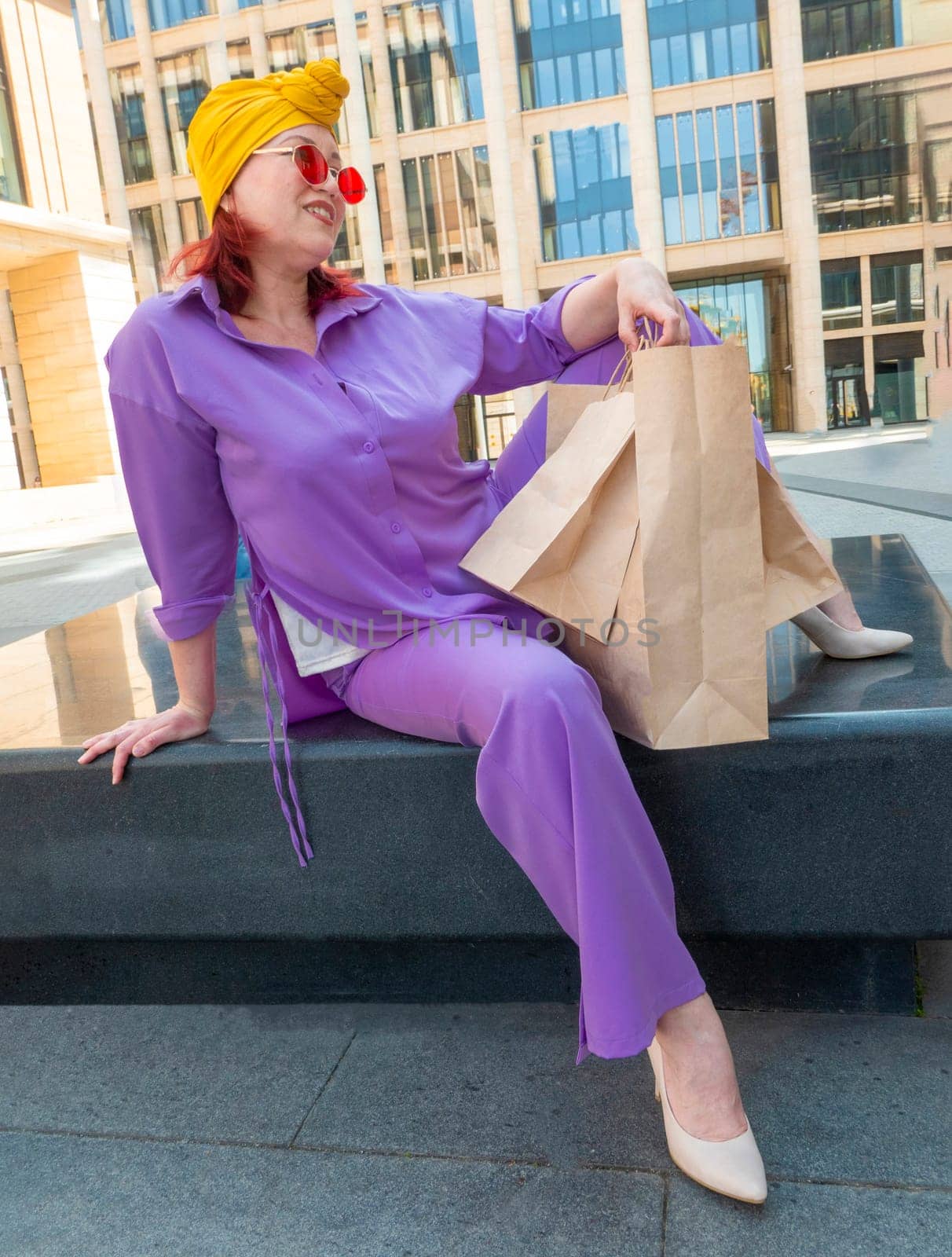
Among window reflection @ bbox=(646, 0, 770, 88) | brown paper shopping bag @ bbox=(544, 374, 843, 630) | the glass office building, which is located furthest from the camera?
window reflection @ bbox=(646, 0, 770, 88)

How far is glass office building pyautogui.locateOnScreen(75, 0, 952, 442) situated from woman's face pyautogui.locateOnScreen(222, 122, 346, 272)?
31.5 metres

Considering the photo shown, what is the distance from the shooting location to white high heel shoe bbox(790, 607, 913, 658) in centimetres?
220

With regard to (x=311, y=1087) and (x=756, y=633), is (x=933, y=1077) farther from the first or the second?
(x=311, y=1087)

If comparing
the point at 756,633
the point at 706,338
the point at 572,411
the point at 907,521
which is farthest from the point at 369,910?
the point at 907,521

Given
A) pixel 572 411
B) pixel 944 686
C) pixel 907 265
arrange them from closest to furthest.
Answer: pixel 944 686 < pixel 572 411 < pixel 907 265

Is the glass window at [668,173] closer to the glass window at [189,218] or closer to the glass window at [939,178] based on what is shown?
the glass window at [189,218]

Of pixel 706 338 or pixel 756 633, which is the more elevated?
pixel 706 338

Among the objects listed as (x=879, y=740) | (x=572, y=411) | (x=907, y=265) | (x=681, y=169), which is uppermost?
(x=681, y=169)

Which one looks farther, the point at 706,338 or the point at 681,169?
the point at 681,169

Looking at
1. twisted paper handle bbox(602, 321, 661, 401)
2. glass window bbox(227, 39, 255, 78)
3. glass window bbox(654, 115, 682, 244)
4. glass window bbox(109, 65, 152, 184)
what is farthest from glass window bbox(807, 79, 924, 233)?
twisted paper handle bbox(602, 321, 661, 401)

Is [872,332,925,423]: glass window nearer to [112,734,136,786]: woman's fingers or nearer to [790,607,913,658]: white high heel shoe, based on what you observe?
[790,607,913,658]: white high heel shoe

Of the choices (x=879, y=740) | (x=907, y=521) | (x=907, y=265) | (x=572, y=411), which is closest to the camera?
(x=879, y=740)

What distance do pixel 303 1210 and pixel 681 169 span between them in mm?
35186

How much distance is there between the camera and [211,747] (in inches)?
79.0
